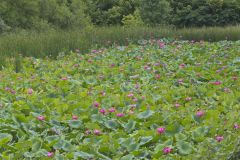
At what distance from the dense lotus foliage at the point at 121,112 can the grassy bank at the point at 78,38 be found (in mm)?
1397

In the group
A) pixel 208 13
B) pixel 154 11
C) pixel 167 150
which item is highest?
pixel 167 150

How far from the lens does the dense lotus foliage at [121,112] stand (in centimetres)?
273

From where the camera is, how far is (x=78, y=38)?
28.8ft

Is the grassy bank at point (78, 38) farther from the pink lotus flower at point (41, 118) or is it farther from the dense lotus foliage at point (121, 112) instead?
the pink lotus flower at point (41, 118)

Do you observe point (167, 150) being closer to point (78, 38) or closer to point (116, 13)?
point (78, 38)

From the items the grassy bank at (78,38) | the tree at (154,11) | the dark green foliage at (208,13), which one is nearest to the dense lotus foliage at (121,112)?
the grassy bank at (78,38)

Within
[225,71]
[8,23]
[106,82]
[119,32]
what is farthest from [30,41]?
[8,23]

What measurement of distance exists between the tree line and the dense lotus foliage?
884 centimetres

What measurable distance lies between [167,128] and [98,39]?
617 centimetres

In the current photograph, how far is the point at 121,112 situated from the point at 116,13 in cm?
1670

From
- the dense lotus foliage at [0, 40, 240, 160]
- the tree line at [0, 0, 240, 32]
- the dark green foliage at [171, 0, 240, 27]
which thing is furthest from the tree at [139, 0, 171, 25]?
the dense lotus foliage at [0, 40, 240, 160]

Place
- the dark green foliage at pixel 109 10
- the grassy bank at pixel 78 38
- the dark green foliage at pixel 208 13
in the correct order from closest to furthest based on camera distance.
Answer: the grassy bank at pixel 78 38 → the dark green foliage at pixel 208 13 → the dark green foliage at pixel 109 10

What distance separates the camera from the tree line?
1526 cm

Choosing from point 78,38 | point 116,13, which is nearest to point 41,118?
point 78,38
